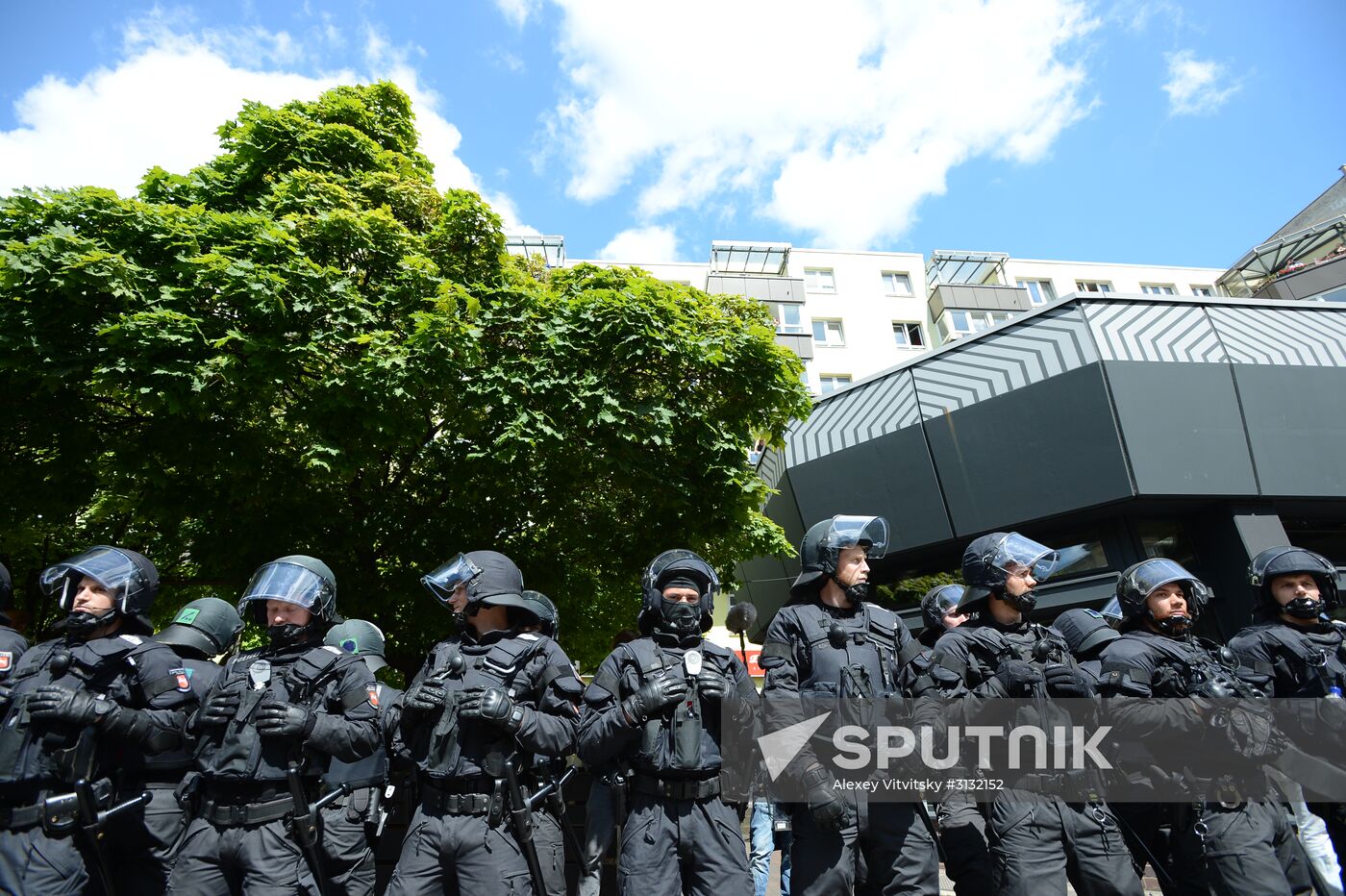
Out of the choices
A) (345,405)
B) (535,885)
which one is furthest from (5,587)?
(535,885)

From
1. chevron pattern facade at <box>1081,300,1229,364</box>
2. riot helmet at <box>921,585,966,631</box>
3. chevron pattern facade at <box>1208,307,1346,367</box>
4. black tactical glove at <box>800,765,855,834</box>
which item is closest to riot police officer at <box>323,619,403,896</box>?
black tactical glove at <box>800,765,855,834</box>

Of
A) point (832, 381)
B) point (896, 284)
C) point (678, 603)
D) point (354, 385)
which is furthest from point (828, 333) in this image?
point (678, 603)

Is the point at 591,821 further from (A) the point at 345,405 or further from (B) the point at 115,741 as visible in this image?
(A) the point at 345,405

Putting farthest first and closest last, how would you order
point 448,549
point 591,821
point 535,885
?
1. point 448,549
2. point 591,821
3. point 535,885

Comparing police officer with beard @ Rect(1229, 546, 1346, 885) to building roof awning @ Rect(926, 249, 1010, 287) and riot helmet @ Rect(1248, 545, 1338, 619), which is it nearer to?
riot helmet @ Rect(1248, 545, 1338, 619)

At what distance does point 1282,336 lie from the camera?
12930 millimetres

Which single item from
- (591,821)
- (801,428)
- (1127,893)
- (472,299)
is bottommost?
(1127,893)

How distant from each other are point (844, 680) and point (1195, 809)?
199 cm

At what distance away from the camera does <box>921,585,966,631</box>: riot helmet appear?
263 inches

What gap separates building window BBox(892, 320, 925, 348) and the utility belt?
30117 millimetres

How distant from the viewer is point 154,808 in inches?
169

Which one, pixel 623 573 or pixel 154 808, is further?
pixel 623 573

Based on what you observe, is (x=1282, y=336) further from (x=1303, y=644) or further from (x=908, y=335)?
(x=908, y=335)

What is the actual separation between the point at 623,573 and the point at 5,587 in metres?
6.11
